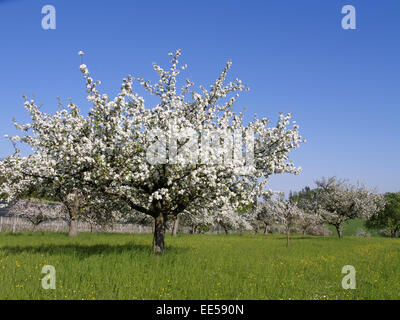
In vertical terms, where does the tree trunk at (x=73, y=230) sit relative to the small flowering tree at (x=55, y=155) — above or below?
below

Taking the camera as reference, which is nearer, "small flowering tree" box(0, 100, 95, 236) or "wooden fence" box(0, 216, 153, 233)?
"small flowering tree" box(0, 100, 95, 236)

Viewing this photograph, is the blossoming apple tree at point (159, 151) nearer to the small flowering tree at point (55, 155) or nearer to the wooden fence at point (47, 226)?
the small flowering tree at point (55, 155)

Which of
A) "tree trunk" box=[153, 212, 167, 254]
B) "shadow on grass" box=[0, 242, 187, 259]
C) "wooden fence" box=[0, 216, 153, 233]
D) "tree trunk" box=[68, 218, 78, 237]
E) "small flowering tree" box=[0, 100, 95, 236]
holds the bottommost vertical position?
"wooden fence" box=[0, 216, 153, 233]

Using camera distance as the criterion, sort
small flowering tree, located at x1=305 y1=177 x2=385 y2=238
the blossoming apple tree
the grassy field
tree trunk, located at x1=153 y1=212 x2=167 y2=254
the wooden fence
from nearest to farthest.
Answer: the grassy field
the blossoming apple tree
tree trunk, located at x1=153 y1=212 x2=167 y2=254
the wooden fence
small flowering tree, located at x1=305 y1=177 x2=385 y2=238

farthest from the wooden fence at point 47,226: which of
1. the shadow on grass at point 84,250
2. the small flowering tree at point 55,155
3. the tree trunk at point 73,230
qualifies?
the small flowering tree at point 55,155

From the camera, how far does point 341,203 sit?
52.8 m

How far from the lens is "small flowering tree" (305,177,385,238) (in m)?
51.6

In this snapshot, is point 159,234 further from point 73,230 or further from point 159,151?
point 73,230

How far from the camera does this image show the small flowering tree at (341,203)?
169 feet

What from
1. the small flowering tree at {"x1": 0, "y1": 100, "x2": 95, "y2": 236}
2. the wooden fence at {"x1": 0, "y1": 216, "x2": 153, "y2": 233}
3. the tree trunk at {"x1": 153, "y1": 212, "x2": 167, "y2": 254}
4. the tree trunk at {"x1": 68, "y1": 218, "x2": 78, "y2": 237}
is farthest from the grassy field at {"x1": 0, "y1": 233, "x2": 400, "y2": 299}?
the wooden fence at {"x1": 0, "y1": 216, "x2": 153, "y2": 233}

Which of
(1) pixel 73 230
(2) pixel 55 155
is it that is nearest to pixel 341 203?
(1) pixel 73 230

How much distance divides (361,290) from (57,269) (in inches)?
450

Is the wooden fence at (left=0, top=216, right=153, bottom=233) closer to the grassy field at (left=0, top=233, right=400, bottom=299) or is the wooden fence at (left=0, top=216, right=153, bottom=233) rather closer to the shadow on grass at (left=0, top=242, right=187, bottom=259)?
the shadow on grass at (left=0, top=242, right=187, bottom=259)
